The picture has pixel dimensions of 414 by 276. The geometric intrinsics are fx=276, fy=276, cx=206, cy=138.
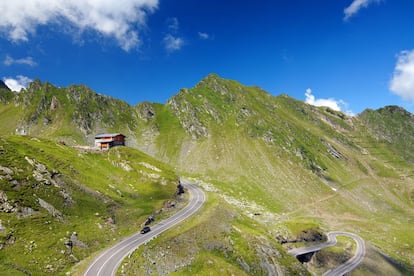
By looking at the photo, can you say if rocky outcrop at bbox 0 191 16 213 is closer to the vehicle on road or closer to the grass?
the grass

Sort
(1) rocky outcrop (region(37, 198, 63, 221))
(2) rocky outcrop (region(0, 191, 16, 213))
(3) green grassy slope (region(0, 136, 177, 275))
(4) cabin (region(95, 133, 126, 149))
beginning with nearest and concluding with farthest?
(3) green grassy slope (region(0, 136, 177, 275)), (2) rocky outcrop (region(0, 191, 16, 213)), (1) rocky outcrop (region(37, 198, 63, 221)), (4) cabin (region(95, 133, 126, 149))

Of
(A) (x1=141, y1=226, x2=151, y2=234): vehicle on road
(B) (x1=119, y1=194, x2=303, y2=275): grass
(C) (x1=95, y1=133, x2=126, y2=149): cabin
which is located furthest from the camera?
(C) (x1=95, y1=133, x2=126, y2=149): cabin

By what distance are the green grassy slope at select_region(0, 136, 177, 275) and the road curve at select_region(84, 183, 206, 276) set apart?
134 inches

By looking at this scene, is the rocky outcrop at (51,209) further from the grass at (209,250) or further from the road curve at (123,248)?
the grass at (209,250)

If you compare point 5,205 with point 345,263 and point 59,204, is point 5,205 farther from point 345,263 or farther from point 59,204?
point 345,263

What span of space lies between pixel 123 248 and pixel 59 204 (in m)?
18.6

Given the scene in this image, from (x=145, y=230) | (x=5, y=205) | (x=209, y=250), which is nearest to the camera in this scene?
(x=5, y=205)

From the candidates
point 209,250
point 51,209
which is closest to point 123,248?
point 51,209

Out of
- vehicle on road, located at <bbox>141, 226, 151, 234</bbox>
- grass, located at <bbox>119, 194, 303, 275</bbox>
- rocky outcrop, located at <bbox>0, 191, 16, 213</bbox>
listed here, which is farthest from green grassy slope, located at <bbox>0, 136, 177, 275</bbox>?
grass, located at <bbox>119, 194, 303, 275</bbox>

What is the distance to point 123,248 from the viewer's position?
59.9 meters

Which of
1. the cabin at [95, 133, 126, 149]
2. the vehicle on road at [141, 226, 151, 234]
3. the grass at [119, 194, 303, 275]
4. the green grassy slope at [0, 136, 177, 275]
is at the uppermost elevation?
the cabin at [95, 133, 126, 149]

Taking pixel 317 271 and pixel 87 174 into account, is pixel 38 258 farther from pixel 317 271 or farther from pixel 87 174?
Answer: pixel 317 271

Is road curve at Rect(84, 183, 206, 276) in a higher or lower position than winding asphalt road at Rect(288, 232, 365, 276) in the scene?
higher

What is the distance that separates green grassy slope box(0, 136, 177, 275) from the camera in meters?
49.8
